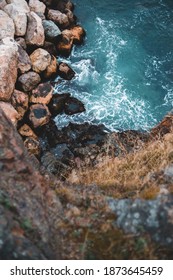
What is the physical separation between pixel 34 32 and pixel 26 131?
4747mm

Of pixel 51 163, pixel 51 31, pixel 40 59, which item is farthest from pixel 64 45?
pixel 51 163

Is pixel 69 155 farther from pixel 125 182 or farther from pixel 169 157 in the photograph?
pixel 125 182

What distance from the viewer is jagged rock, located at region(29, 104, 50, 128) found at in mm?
14484

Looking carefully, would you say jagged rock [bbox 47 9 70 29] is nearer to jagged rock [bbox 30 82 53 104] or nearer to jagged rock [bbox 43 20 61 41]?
jagged rock [bbox 43 20 61 41]

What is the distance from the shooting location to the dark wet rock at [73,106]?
15.7 meters

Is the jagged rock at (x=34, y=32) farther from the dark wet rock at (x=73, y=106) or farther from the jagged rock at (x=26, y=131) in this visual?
the jagged rock at (x=26, y=131)

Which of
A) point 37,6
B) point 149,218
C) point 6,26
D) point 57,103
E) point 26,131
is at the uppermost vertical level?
point 149,218

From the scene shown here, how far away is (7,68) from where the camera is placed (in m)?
14.1

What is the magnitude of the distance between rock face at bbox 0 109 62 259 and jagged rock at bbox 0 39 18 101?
8.14 meters

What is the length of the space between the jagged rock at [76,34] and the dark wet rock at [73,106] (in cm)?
337

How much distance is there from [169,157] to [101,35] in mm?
12360

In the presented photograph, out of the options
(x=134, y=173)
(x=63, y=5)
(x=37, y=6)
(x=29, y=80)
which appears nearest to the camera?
(x=134, y=173)

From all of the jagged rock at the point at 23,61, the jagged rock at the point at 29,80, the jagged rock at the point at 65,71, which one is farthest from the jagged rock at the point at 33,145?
the jagged rock at the point at 65,71

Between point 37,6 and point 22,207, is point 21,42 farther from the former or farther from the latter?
point 22,207
